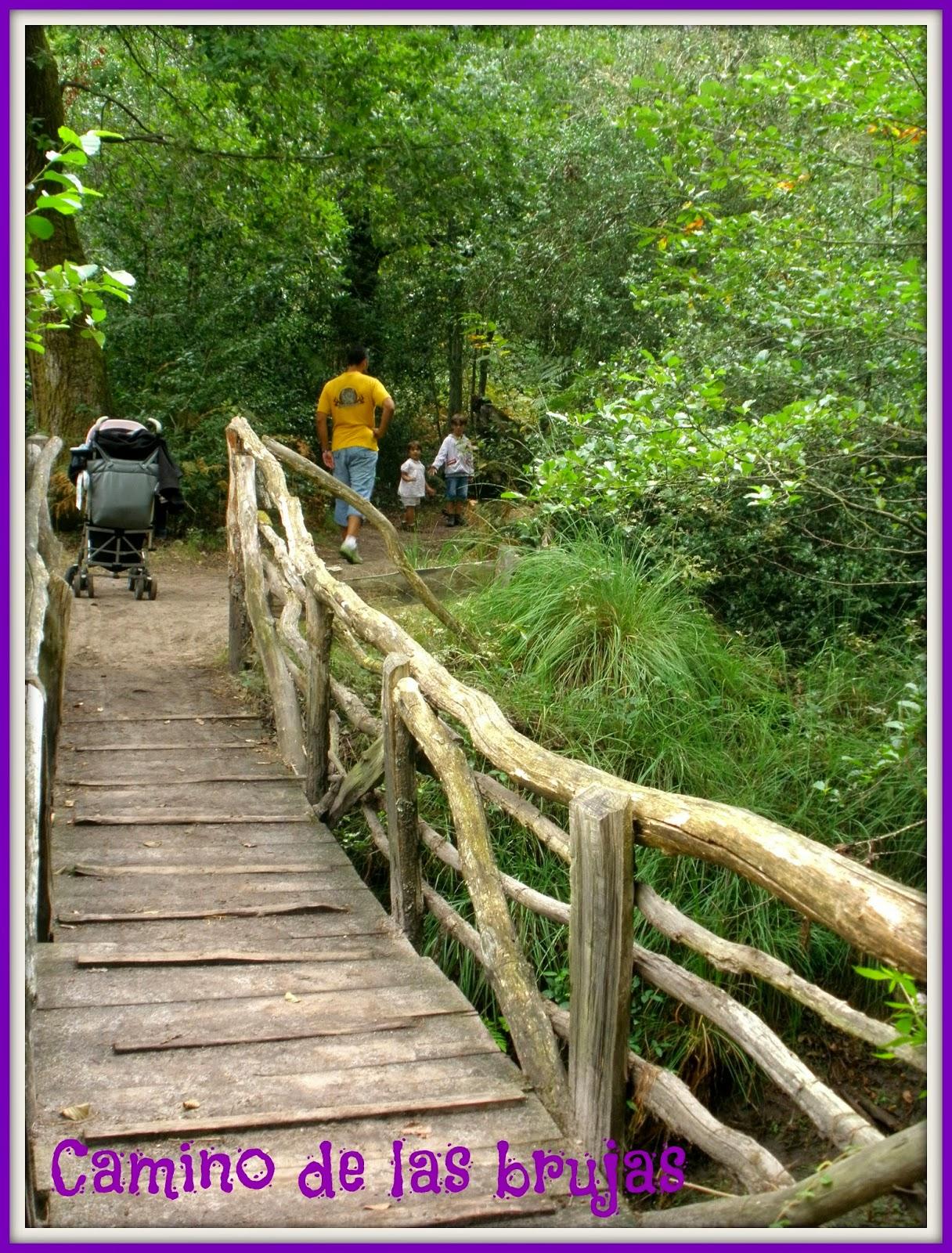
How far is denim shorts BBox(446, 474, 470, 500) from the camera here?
1451cm

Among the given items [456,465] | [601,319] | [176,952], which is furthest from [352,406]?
[176,952]

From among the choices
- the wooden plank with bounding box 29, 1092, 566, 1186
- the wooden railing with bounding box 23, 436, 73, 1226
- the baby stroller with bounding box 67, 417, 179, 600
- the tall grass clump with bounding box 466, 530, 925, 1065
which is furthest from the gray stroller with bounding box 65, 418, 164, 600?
the wooden plank with bounding box 29, 1092, 566, 1186

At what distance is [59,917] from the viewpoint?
4.18m

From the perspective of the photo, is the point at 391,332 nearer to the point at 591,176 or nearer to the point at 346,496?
the point at 591,176

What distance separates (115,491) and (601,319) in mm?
5848

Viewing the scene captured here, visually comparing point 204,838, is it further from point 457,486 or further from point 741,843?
point 457,486

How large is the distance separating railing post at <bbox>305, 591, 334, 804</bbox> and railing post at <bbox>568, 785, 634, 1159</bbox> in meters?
2.83

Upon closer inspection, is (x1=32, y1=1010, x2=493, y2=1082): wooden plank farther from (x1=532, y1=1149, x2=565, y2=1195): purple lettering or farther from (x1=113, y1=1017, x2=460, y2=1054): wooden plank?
(x1=532, y1=1149, x2=565, y2=1195): purple lettering

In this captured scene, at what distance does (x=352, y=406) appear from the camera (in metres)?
9.09

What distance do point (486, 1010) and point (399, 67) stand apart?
8681 mm

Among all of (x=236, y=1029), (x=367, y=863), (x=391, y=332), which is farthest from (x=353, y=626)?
(x=391, y=332)

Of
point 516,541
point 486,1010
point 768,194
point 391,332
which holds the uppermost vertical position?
point 391,332

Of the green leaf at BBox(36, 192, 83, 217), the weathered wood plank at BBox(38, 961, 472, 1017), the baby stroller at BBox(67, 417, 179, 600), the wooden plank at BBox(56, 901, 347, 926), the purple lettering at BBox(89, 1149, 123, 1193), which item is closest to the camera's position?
the purple lettering at BBox(89, 1149, 123, 1193)

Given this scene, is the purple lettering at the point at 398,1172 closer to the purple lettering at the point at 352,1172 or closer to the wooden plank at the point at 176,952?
the purple lettering at the point at 352,1172
